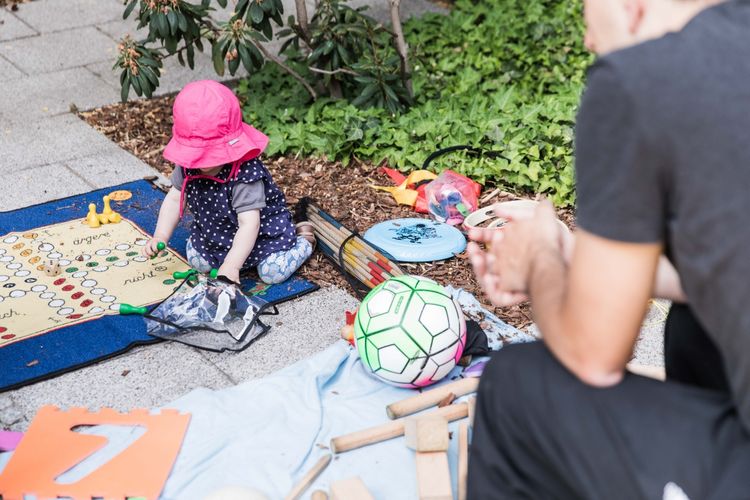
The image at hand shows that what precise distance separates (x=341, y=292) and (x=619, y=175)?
89.7 inches

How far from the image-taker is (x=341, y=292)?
3715 mm

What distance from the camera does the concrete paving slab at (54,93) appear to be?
5.38m

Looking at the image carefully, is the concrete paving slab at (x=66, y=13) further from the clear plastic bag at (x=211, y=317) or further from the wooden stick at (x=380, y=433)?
the wooden stick at (x=380, y=433)

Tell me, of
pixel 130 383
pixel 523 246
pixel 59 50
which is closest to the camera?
pixel 523 246

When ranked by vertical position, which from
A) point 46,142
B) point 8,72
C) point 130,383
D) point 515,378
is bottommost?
point 130,383

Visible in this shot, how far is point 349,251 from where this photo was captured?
12.4 ft

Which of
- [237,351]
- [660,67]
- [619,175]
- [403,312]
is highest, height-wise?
[660,67]

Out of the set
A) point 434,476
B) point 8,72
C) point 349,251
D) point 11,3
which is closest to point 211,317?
point 349,251

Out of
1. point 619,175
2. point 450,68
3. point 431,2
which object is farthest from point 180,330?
point 431,2

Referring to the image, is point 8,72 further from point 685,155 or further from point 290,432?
point 685,155

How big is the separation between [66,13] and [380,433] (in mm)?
5325

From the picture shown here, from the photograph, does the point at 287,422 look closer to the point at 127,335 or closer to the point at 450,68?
the point at 127,335

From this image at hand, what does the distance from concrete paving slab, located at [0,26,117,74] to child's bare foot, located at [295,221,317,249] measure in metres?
2.89

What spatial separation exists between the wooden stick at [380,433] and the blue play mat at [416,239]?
3.65 feet
